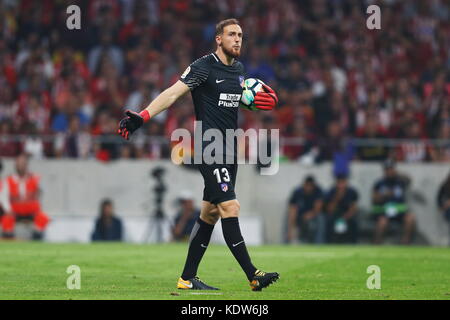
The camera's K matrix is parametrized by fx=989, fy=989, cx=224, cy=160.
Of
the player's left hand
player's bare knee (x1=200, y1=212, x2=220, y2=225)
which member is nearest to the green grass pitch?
player's bare knee (x1=200, y1=212, x2=220, y2=225)

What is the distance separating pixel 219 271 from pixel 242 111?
10.3m

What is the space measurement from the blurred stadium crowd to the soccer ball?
11.0 m

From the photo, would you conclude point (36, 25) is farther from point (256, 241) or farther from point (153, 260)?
point (153, 260)

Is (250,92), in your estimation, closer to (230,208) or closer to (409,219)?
(230,208)

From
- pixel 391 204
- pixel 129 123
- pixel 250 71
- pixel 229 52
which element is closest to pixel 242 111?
pixel 250 71

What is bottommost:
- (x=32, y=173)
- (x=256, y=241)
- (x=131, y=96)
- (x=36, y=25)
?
(x=256, y=241)

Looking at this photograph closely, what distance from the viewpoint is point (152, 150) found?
2222 cm

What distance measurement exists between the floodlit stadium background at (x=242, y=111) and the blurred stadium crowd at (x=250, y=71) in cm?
4

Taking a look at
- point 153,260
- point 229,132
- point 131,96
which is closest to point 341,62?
point 131,96

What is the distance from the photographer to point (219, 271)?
13.0m

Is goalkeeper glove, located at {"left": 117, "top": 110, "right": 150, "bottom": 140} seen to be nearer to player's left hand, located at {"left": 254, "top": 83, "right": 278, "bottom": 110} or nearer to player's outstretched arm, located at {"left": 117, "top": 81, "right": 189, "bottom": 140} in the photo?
player's outstretched arm, located at {"left": 117, "top": 81, "right": 189, "bottom": 140}
